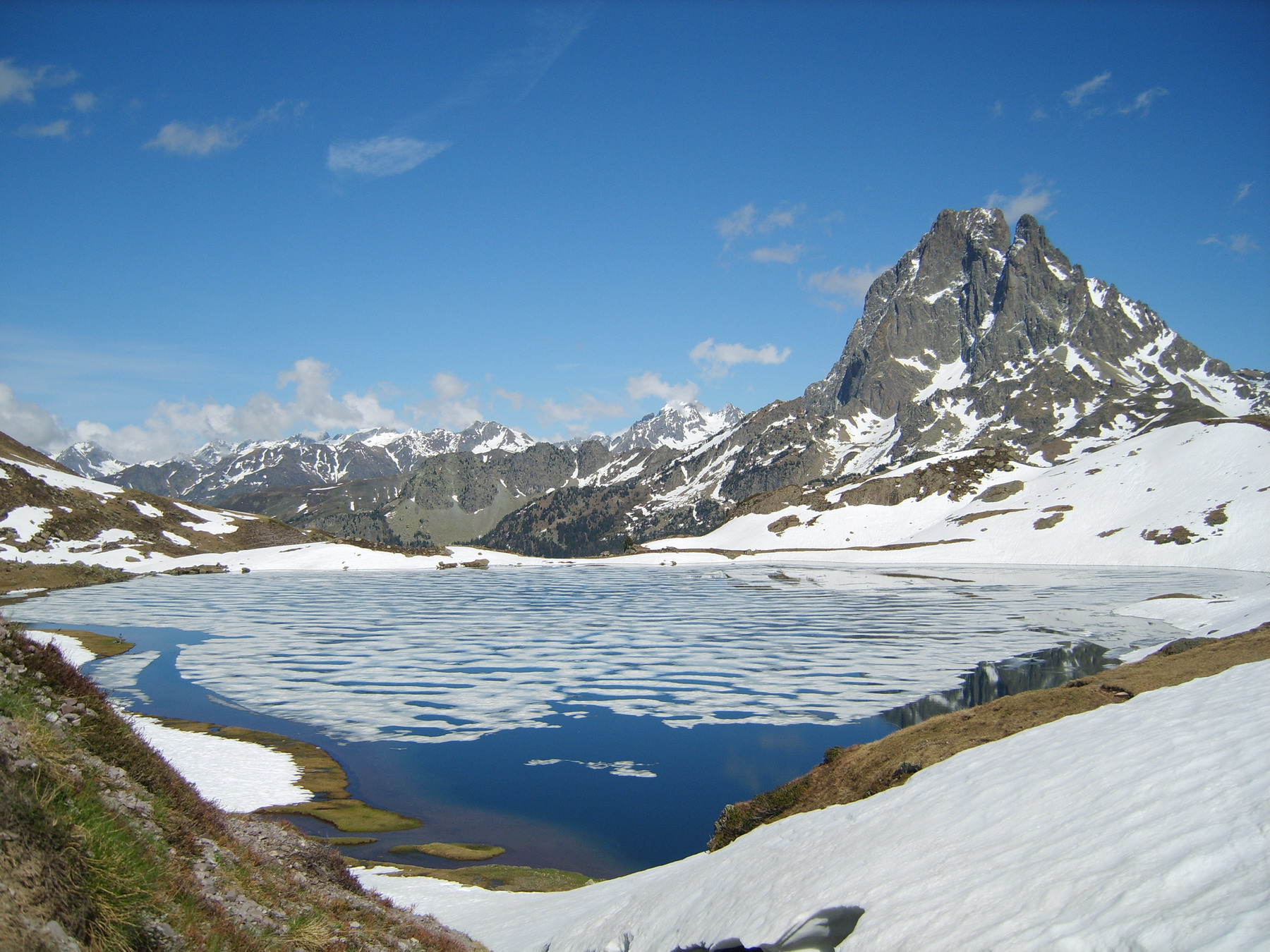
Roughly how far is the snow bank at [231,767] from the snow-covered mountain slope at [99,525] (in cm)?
9097

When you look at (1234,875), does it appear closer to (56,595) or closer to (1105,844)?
(1105,844)

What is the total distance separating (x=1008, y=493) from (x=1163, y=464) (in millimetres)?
23895

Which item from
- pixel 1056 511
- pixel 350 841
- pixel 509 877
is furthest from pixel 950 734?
pixel 1056 511

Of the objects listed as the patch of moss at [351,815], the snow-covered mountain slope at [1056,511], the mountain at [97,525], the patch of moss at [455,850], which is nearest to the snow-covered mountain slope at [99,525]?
the mountain at [97,525]

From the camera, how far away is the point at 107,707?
10.9m

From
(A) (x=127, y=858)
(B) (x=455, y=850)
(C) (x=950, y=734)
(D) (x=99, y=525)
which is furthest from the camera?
(D) (x=99, y=525)

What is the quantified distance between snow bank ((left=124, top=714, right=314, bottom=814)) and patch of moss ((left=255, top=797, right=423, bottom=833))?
45 cm

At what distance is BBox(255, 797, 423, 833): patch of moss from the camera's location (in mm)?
20203

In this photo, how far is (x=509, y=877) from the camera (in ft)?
57.6

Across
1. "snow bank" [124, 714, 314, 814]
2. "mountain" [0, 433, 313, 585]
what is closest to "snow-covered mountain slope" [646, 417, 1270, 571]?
"mountain" [0, 433, 313, 585]

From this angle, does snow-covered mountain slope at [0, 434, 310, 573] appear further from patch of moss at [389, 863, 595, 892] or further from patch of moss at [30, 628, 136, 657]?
patch of moss at [389, 863, 595, 892]

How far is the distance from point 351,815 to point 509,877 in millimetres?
6005

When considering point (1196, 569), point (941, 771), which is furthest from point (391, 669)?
point (1196, 569)

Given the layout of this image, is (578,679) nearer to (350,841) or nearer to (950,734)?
(350,841)
